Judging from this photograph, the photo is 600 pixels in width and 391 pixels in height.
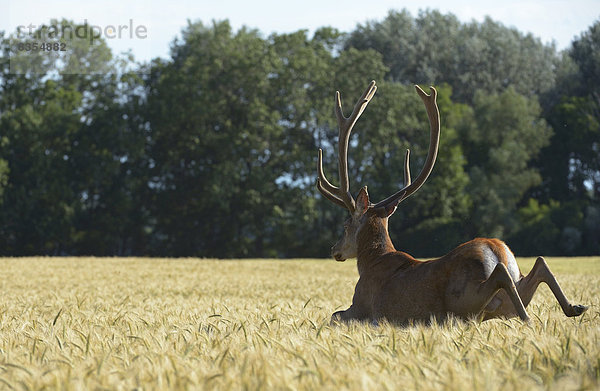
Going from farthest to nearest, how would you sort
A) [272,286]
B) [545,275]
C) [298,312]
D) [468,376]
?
[272,286] → [298,312] → [545,275] → [468,376]

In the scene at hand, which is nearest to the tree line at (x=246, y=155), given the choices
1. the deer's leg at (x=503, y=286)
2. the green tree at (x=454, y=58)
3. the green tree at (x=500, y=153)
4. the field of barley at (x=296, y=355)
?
the green tree at (x=500, y=153)

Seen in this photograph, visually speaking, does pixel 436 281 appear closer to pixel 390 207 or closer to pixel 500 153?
pixel 390 207

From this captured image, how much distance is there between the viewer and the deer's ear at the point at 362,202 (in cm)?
711

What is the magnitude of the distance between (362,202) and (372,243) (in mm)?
429

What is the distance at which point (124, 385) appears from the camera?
10.9ft

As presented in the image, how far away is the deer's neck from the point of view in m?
7.05

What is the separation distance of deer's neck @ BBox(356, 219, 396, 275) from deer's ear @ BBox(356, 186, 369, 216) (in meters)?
0.16

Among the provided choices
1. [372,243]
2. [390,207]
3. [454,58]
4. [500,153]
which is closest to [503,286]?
[390,207]

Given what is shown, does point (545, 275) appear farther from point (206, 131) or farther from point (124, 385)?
point (206, 131)

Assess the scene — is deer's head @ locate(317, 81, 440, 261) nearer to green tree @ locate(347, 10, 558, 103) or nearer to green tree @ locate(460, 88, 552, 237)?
green tree @ locate(460, 88, 552, 237)

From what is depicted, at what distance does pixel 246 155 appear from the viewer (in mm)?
Result: 41750

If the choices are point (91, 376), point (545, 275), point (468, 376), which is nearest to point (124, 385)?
point (91, 376)

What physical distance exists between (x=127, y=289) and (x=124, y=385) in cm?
994

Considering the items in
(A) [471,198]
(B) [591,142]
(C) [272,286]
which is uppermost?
(B) [591,142]
